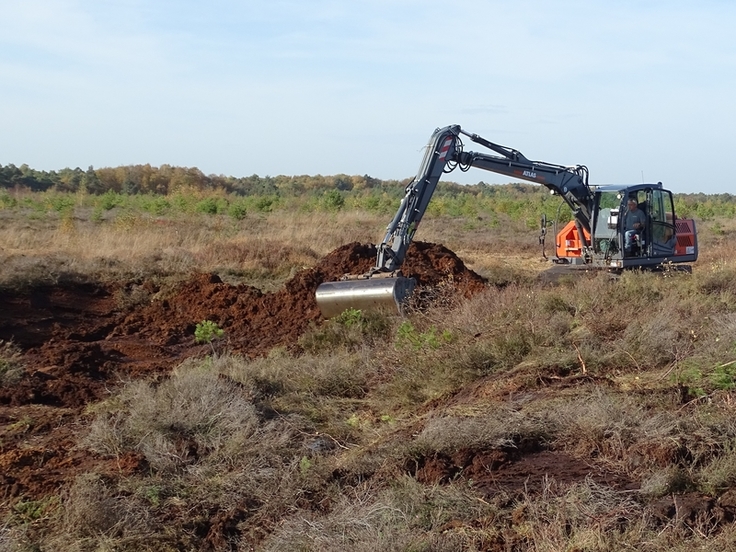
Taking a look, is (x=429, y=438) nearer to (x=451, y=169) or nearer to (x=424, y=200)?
(x=424, y=200)

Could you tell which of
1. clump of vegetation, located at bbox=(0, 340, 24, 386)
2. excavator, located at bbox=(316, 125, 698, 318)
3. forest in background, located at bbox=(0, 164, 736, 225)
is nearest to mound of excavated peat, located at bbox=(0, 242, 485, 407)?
clump of vegetation, located at bbox=(0, 340, 24, 386)

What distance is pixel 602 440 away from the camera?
20.6 feet

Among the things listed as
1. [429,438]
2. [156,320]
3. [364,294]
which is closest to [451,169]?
[364,294]

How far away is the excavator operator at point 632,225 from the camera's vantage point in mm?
17062

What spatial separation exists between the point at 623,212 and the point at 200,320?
27.2ft

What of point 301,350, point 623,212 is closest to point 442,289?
point 301,350

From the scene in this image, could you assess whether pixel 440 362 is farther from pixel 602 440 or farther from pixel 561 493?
pixel 561 493

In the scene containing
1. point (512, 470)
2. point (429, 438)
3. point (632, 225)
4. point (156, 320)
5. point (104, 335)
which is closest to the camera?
point (512, 470)

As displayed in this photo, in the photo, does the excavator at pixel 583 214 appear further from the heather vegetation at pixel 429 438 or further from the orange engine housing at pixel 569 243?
the heather vegetation at pixel 429 438

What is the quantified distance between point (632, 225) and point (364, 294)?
6.78 metres

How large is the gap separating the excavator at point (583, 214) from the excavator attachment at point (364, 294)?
1.84 feet

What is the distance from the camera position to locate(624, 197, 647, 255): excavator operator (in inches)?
672

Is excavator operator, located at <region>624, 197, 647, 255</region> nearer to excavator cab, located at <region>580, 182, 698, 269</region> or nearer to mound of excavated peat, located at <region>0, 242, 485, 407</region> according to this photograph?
excavator cab, located at <region>580, 182, 698, 269</region>

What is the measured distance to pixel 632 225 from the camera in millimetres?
17188
